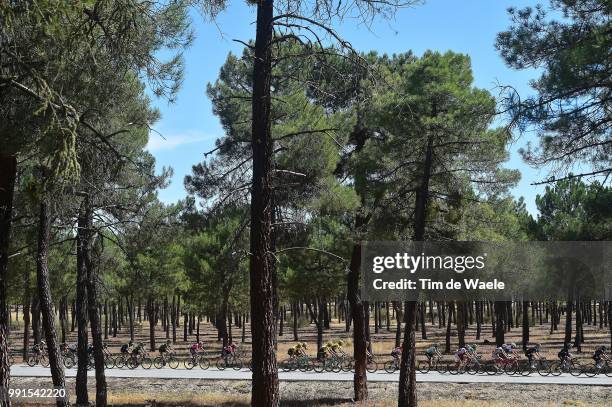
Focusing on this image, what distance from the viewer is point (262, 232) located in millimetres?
7629

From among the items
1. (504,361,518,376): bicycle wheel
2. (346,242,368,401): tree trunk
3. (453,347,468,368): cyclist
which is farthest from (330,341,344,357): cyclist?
(346,242,368,401): tree trunk

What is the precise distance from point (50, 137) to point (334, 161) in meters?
10.8

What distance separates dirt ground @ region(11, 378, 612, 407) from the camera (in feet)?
60.6

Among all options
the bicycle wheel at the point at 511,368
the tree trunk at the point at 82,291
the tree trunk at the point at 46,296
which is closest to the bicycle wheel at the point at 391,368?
the bicycle wheel at the point at 511,368

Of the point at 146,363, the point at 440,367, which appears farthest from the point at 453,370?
the point at 146,363

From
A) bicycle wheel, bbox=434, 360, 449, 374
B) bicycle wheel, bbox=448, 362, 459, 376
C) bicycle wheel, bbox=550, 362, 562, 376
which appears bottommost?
bicycle wheel, bbox=434, 360, 449, 374

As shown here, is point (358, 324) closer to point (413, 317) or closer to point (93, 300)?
point (413, 317)

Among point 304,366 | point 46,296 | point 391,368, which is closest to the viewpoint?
point 46,296

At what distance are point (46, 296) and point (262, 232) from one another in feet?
26.3

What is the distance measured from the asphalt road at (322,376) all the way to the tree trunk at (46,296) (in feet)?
32.5

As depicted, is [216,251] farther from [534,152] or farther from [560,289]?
[534,152]

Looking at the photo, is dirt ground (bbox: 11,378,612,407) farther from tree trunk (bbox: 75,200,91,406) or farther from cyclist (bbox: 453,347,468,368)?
cyclist (bbox: 453,347,468,368)

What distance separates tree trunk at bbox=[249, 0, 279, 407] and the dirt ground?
11.1 meters

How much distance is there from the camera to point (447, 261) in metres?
19.5
